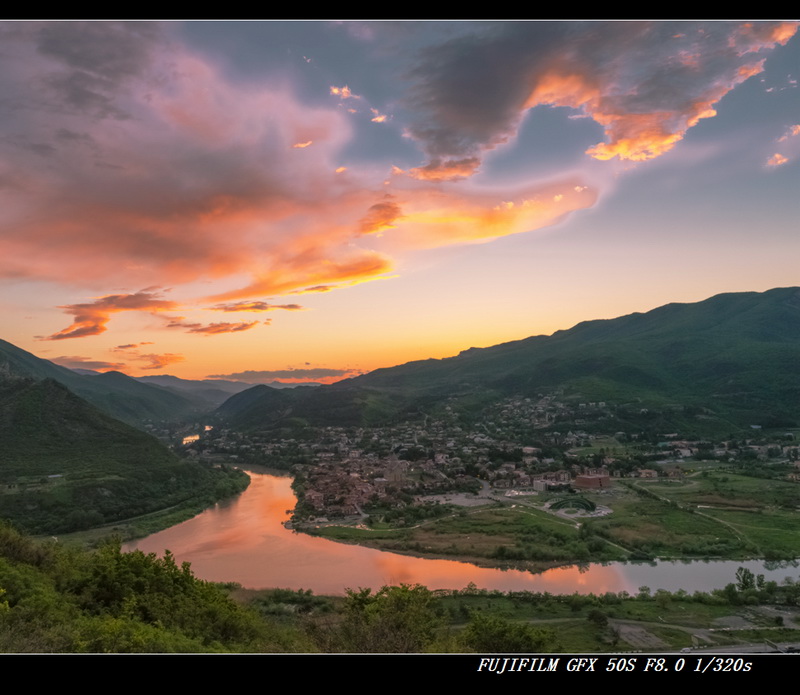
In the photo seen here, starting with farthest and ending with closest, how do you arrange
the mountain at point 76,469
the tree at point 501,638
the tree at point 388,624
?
the mountain at point 76,469
the tree at point 501,638
the tree at point 388,624

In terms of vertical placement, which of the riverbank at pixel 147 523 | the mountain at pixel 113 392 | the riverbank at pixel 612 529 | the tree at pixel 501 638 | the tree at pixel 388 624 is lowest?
the riverbank at pixel 612 529

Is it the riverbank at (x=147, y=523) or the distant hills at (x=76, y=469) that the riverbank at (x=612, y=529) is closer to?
the riverbank at (x=147, y=523)

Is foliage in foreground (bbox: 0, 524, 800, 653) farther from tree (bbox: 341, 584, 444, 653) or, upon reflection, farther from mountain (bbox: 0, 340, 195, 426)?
mountain (bbox: 0, 340, 195, 426)

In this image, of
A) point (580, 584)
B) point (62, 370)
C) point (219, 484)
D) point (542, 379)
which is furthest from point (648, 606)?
point (62, 370)

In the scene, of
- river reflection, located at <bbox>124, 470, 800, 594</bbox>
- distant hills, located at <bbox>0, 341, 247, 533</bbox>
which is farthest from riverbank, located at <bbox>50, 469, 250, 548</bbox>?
river reflection, located at <bbox>124, 470, 800, 594</bbox>

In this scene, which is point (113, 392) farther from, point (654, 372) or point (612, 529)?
point (612, 529)

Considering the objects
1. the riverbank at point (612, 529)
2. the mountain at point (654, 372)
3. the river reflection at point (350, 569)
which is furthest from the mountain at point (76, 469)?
the mountain at point (654, 372)
